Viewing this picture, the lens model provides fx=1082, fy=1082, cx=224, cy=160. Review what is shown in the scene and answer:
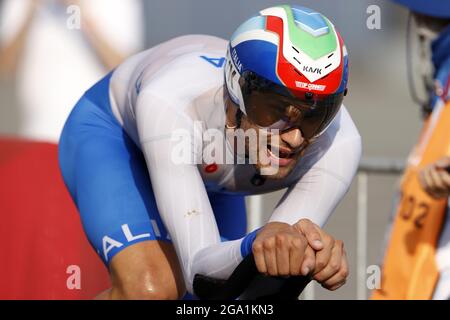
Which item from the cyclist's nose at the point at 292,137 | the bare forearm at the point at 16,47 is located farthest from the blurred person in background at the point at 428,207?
the bare forearm at the point at 16,47

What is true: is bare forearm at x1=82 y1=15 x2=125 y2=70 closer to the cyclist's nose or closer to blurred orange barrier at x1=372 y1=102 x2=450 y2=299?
blurred orange barrier at x1=372 y1=102 x2=450 y2=299

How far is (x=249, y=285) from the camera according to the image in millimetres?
3994

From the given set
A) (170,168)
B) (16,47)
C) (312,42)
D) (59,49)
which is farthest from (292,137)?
(16,47)

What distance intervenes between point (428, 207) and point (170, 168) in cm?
206

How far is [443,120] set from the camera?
5.93 meters

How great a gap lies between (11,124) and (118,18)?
8.81 meters

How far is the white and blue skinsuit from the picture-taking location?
425cm

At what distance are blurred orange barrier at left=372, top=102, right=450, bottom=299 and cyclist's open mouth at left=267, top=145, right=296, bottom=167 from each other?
1.73 metres

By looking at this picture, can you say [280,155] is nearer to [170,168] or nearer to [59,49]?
[170,168]

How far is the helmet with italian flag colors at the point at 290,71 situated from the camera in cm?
412

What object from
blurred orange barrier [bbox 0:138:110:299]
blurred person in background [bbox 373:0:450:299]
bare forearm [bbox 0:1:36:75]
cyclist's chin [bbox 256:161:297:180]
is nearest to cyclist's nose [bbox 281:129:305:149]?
cyclist's chin [bbox 256:161:297:180]

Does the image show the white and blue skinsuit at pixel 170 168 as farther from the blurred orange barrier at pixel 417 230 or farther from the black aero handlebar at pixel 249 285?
the blurred orange barrier at pixel 417 230

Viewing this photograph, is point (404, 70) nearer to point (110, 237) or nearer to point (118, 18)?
point (118, 18)

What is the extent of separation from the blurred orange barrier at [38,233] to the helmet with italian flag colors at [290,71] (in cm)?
245
